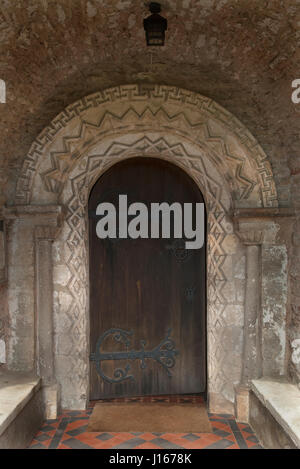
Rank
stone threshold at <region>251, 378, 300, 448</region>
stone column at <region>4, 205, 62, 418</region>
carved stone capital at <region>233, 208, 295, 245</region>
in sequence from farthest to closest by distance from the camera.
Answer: stone column at <region>4, 205, 62, 418</region>
carved stone capital at <region>233, 208, 295, 245</region>
stone threshold at <region>251, 378, 300, 448</region>

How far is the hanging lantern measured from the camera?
11.6 feet

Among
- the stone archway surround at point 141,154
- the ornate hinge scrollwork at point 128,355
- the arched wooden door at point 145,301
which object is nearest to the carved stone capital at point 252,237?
the stone archway surround at point 141,154

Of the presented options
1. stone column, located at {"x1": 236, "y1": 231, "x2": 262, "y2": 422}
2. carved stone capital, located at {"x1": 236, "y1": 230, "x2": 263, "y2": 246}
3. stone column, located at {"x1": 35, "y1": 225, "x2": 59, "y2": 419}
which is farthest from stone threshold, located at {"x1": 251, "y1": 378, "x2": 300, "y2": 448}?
stone column, located at {"x1": 35, "y1": 225, "x2": 59, "y2": 419}

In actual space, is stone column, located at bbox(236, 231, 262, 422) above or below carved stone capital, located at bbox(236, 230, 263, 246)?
below

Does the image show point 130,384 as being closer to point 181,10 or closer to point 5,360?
point 5,360

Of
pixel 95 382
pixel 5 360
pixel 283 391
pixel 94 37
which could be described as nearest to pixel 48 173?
pixel 94 37

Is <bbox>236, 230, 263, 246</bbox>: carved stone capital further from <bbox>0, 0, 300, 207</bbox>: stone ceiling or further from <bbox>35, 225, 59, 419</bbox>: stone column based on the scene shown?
<bbox>35, 225, 59, 419</bbox>: stone column

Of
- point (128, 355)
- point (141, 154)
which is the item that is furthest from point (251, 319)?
point (141, 154)

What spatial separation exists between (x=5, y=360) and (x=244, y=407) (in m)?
2.28

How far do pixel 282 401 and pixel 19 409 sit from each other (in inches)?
81.2

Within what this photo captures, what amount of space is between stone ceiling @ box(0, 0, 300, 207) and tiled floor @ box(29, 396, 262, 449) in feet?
6.89

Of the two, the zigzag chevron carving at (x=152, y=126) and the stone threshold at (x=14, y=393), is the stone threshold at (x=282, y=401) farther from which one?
the stone threshold at (x=14, y=393)

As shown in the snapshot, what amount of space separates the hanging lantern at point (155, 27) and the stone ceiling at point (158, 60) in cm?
9

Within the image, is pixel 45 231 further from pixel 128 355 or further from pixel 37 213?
pixel 128 355
